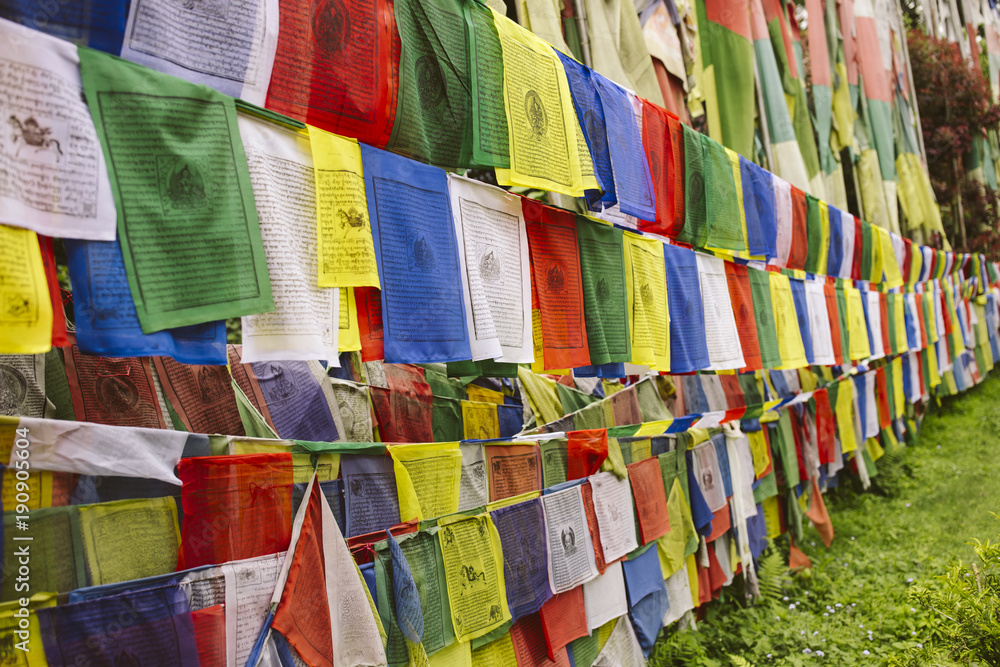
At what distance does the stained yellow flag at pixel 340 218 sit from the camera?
1.66 meters

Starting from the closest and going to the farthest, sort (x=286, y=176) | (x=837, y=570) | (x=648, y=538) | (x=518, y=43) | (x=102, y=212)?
(x=102, y=212)
(x=286, y=176)
(x=518, y=43)
(x=648, y=538)
(x=837, y=570)

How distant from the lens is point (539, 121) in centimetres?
228

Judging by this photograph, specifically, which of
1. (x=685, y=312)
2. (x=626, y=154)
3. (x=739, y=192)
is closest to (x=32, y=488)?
(x=626, y=154)

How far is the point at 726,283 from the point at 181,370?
2.79 m

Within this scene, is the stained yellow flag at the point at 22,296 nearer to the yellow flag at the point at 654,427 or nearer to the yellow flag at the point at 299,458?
the yellow flag at the point at 299,458

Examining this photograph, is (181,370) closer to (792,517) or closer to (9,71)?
(9,71)

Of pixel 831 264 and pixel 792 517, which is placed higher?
pixel 831 264

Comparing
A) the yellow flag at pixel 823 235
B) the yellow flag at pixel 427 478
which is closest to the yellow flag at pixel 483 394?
the yellow flag at pixel 427 478

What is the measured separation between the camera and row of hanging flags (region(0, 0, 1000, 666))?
51.2 inches

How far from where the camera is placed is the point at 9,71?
114 cm

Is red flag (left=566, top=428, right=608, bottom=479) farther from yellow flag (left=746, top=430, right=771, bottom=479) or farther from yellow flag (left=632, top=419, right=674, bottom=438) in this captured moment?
yellow flag (left=746, top=430, right=771, bottom=479)

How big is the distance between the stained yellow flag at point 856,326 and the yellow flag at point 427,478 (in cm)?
442

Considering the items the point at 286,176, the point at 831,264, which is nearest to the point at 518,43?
the point at 286,176

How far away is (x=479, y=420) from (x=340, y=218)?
1.72 m
